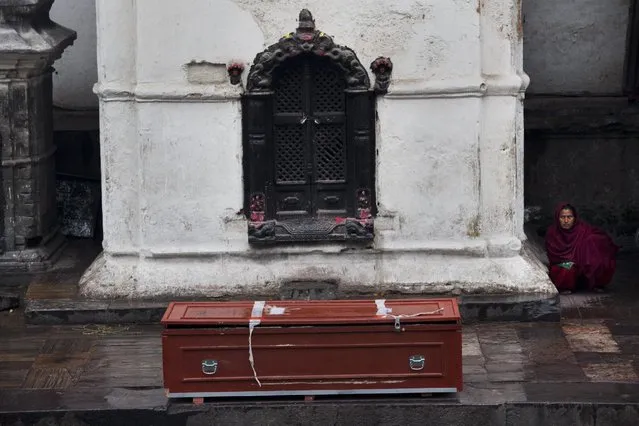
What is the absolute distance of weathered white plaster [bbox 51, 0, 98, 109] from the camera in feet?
60.0

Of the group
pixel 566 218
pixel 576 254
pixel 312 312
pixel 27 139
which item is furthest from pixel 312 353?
pixel 27 139

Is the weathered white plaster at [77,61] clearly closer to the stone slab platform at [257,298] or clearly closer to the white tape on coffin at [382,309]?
the stone slab platform at [257,298]

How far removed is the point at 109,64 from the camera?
1521cm

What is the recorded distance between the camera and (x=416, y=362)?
1278cm

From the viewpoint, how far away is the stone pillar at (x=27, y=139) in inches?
636

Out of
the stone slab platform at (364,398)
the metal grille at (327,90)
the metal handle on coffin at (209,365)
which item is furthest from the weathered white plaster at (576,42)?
the metal handle on coffin at (209,365)

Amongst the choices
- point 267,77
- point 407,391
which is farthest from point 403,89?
point 407,391

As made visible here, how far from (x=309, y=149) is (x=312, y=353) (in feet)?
10.3

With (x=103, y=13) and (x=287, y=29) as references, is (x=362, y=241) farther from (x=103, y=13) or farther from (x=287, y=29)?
(x=103, y=13)

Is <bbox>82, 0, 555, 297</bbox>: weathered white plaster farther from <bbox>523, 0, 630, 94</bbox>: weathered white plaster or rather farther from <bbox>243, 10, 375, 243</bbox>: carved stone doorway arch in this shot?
<bbox>523, 0, 630, 94</bbox>: weathered white plaster

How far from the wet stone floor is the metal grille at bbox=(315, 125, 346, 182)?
203cm

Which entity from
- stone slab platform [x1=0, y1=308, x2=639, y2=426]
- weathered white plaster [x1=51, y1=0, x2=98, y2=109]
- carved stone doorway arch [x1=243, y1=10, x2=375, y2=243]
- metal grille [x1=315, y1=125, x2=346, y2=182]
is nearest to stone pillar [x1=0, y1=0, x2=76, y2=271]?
weathered white plaster [x1=51, y1=0, x2=98, y2=109]

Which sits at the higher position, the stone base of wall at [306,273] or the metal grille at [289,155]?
the metal grille at [289,155]

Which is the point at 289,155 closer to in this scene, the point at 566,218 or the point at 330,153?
the point at 330,153
